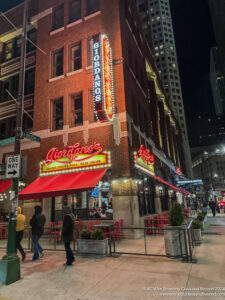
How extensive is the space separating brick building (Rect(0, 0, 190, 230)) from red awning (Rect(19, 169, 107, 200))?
0.19 ft

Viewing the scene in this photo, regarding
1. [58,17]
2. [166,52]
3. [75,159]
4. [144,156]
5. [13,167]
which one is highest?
[166,52]

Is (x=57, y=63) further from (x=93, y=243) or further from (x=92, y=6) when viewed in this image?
(x=93, y=243)

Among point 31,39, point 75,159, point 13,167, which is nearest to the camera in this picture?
point 13,167

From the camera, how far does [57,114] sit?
1642cm

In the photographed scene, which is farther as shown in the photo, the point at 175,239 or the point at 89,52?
the point at 89,52

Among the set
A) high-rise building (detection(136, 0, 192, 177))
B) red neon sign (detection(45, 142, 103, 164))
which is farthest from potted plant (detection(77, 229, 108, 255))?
high-rise building (detection(136, 0, 192, 177))

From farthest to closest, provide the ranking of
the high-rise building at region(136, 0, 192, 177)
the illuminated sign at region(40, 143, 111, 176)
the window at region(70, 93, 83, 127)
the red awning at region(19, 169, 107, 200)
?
the high-rise building at region(136, 0, 192, 177) → the window at region(70, 93, 83, 127) → the illuminated sign at region(40, 143, 111, 176) → the red awning at region(19, 169, 107, 200)

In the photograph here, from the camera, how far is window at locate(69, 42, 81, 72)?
16.5 meters

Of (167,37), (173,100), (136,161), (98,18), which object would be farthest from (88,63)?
(167,37)

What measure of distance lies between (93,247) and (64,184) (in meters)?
4.44

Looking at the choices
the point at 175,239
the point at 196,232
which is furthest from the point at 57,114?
the point at 175,239

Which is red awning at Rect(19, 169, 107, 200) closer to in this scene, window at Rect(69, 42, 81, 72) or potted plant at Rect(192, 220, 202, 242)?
potted plant at Rect(192, 220, 202, 242)

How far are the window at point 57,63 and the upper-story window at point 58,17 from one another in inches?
93.8

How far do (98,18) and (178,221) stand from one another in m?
15.3
